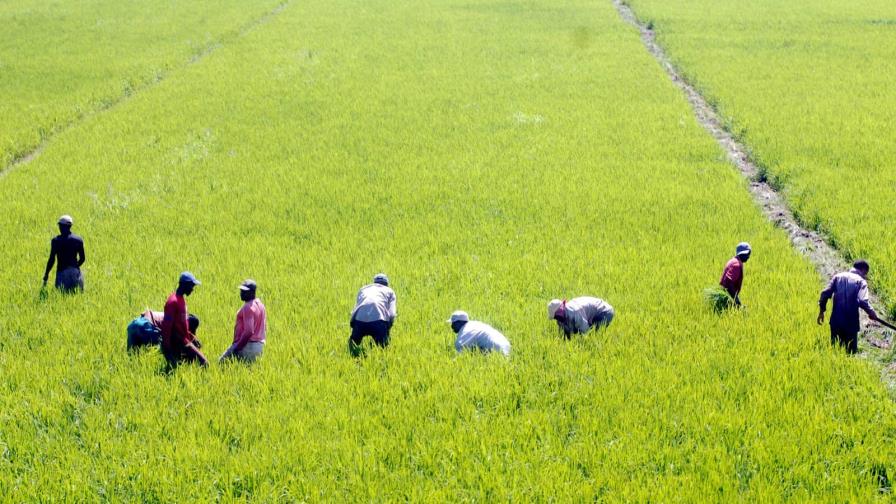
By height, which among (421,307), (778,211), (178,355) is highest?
(178,355)

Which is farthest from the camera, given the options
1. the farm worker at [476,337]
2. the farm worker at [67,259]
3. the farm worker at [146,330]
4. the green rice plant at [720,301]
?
the farm worker at [67,259]

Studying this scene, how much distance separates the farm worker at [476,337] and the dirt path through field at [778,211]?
10.7 feet

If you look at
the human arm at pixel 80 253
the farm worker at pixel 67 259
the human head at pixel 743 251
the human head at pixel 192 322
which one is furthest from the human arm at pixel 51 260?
the human head at pixel 743 251

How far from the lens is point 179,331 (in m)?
7.16

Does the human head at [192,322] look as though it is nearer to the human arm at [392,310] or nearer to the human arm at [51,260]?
the human arm at [392,310]

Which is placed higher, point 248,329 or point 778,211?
point 248,329

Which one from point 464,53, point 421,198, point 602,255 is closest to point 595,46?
point 464,53

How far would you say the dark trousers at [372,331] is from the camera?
7.57 m

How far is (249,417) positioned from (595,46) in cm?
1926

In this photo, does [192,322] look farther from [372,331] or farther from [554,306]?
[554,306]

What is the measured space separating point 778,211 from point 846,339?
4423mm

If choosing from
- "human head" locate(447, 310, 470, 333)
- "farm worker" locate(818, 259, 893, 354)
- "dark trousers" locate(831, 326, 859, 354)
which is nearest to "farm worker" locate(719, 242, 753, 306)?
"farm worker" locate(818, 259, 893, 354)

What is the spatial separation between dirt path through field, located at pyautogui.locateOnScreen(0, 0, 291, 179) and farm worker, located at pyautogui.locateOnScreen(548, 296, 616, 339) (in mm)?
10821

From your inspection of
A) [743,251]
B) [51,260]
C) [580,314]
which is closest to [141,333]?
[51,260]
